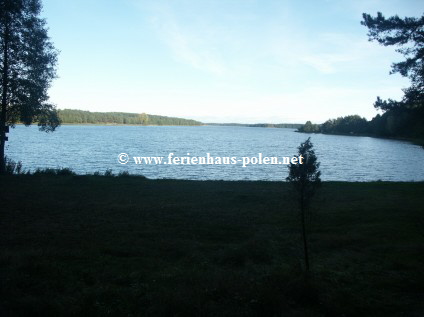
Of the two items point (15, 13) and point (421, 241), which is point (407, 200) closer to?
point (421, 241)

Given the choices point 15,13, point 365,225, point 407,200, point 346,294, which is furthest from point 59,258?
point 15,13

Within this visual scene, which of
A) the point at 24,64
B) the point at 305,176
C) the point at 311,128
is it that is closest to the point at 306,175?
the point at 305,176

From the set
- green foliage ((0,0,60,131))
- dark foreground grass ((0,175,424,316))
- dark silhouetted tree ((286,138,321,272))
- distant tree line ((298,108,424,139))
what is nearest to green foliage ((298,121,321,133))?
distant tree line ((298,108,424,139))

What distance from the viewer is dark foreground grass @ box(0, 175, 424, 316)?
5055 mm

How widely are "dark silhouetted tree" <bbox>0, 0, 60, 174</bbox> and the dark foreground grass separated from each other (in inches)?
262

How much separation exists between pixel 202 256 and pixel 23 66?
61.1 feet

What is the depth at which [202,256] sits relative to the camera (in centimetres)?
782

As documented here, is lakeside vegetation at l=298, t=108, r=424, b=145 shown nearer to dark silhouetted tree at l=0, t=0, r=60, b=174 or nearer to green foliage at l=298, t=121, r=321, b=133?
green foliage at l=298, t=121, r=321, b=133

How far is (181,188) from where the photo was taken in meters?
18.6

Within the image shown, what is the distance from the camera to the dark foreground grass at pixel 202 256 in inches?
199

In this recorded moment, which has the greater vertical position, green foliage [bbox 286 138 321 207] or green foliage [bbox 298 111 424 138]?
green foliage [bbox 298 111 424 138]

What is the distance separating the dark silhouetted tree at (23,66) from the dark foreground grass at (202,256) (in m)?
6.65

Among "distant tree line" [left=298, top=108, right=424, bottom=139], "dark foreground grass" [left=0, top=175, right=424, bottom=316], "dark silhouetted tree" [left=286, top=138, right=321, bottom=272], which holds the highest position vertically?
"distant tree line" [left=298, top=108, right=424, bottom=139]

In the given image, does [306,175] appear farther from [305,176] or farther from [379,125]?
[379,125]
